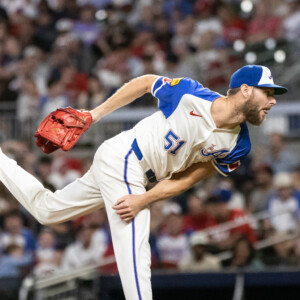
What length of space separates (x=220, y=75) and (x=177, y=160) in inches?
207

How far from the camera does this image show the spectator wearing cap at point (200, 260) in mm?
7210

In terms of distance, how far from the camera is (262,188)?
844cm

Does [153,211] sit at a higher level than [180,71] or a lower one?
lower

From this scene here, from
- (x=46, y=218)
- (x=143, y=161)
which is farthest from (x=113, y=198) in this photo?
(x=46, y=218)

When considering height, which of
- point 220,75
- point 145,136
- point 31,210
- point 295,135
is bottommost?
point 295,135

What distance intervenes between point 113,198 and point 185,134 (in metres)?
0.62

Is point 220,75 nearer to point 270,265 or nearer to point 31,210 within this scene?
point 270,265

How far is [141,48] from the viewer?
34.6 ft

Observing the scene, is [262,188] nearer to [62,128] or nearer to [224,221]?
[224,221]

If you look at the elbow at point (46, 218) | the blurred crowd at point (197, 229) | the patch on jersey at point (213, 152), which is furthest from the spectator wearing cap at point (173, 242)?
the patch on jersey at point (213, 152)

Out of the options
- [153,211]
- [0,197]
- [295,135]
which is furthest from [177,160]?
[295,135]

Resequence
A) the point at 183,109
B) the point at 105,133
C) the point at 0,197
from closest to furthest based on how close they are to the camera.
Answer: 1. the point at 183,109
2. the point at 0,197
3. the point at 105,133

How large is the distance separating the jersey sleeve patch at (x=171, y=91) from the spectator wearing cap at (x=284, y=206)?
3.52 meters

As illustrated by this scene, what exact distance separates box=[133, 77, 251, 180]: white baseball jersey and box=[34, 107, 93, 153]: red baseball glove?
0.38 meters
